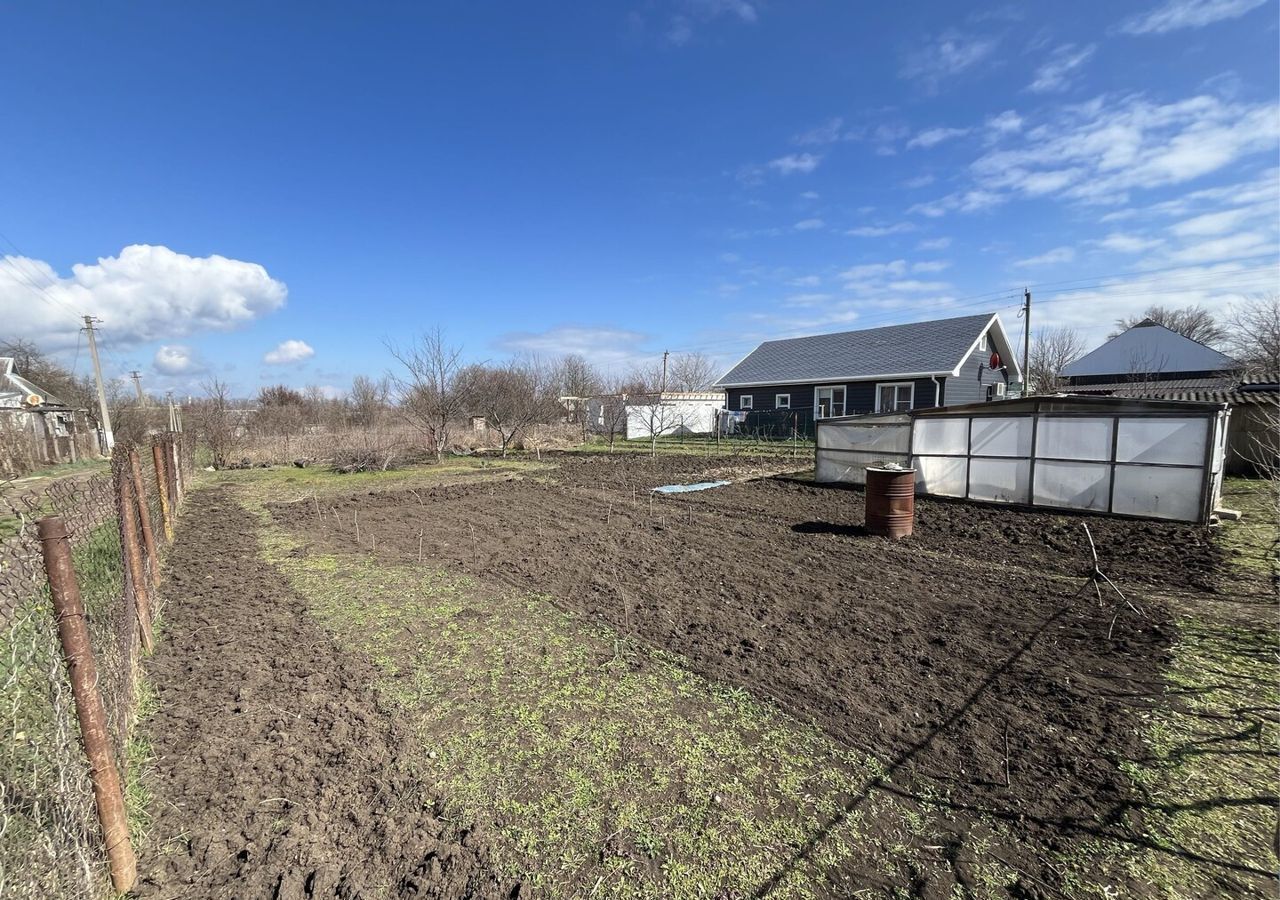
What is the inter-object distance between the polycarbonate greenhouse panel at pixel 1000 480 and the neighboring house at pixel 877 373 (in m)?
11.9

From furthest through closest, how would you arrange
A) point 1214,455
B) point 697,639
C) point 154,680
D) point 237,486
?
point 237,486, point 1214,455, point 697,639, point 154,680

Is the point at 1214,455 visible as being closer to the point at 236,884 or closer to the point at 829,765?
the point at 829,765

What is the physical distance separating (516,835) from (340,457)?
1859 cm

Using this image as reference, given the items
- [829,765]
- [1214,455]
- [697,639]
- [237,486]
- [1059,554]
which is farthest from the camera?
[237,486]

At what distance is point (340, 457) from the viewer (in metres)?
18.2

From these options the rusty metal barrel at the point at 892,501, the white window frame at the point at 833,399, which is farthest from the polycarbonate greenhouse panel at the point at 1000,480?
the white window frame at the point at 833,399

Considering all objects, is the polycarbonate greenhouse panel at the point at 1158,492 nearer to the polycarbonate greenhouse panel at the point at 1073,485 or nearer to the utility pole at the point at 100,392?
the polycarbonate greenhouse panel at the point at 1073,485

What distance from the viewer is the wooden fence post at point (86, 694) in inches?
73.3

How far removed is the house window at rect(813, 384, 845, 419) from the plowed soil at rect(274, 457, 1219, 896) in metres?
14.6

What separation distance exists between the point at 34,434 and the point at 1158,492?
31015mm

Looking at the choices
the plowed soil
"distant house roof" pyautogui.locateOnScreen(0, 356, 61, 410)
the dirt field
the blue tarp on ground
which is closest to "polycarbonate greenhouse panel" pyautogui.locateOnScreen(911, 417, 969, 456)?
the plowed soil

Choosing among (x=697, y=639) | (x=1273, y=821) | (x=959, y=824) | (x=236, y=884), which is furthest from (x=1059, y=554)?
(x=236, y=884)

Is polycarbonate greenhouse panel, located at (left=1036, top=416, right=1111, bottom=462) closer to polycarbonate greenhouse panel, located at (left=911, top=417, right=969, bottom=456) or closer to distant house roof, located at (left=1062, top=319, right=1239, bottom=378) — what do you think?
polycarbonate greenhouse panel, located at (left=911, top=417, right=969, bottom=456)

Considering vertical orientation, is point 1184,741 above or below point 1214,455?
below
